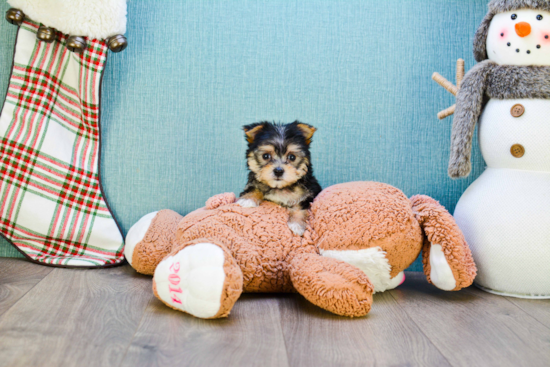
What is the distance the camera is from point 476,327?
125cm

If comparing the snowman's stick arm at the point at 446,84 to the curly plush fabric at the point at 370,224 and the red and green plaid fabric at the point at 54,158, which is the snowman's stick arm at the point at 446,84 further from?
the red and green plaid fabric at the point at 54,158

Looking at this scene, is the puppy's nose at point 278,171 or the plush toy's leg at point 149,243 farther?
the plush toy's leg at point 149,243

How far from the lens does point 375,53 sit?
190 cm

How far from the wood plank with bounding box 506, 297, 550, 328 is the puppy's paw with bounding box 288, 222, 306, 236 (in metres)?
0.73

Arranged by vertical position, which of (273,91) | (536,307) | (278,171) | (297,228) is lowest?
(536,307)

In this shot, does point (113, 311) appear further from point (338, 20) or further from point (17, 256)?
point (338, 20)

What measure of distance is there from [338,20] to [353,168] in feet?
2.08

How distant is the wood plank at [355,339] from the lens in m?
1.02

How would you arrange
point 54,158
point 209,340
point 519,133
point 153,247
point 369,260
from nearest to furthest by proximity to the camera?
point 209,340
point 369,260
point 519,133
point 153,247
point 54,158

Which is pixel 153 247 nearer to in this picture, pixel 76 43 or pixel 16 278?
pixel 16 278

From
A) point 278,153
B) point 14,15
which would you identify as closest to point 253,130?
point 278,153

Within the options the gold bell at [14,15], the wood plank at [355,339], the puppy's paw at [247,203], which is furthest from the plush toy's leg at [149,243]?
the gold bell at [14,15]

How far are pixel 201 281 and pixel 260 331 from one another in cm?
20

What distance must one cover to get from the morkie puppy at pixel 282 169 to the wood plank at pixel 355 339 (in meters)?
0.34
